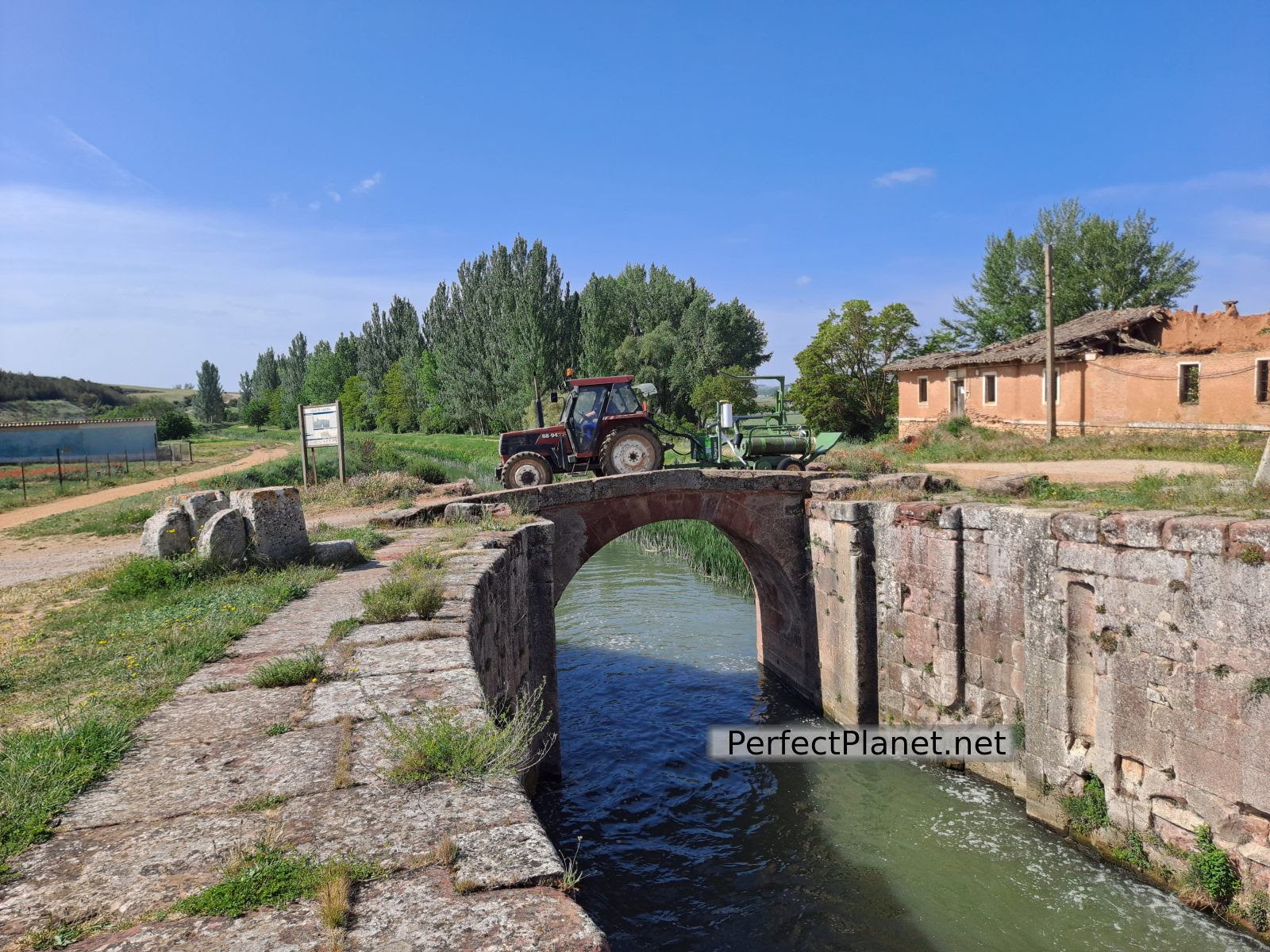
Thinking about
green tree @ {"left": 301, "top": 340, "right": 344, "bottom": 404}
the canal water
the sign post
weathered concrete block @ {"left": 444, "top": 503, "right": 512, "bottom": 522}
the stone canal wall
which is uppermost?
green tree @ {"left": 301, "top": 340, "right": 344, "bottom": 404}

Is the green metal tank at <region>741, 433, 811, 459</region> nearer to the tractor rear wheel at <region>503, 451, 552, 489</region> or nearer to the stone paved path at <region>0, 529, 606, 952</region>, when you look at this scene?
the tractor rear wheel at <region>503, 451, 552, 489</region>

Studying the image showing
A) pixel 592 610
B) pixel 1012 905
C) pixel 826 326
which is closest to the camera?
pixel 1012 905

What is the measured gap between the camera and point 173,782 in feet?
10.6

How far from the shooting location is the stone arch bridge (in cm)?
1166

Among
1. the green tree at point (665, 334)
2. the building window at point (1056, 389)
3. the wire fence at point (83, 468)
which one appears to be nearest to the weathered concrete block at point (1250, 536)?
the building window at point (1056, 389)

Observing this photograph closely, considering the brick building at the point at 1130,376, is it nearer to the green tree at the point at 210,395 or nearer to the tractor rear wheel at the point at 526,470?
the tractor rear wheel at the point at 526,470

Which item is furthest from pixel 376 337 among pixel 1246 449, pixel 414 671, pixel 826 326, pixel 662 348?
pixel 414 671

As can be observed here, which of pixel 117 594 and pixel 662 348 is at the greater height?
pixel 662 348

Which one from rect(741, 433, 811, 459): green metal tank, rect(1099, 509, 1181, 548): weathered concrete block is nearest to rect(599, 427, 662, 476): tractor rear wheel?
rect(741, 433, 811, 459): green metal tank

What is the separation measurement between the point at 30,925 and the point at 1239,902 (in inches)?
331

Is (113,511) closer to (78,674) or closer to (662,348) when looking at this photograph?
(78,674)

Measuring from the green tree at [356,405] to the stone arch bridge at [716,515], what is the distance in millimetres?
55011

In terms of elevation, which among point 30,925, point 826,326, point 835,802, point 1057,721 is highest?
point 826,326

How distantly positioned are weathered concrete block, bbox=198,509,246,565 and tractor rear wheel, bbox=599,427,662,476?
250 inches
